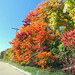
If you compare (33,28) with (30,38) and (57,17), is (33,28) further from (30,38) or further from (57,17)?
(57,17)

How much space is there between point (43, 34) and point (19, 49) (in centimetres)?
490

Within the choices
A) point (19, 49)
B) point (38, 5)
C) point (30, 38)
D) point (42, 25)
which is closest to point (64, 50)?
point (42, 25)

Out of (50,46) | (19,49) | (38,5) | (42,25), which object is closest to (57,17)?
(42,25)

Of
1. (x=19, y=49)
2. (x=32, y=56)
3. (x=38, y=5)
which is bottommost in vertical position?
(x=32, y=56)

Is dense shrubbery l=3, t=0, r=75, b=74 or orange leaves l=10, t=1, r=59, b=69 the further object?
orange leaves l=10, t=1, r=59, b=69

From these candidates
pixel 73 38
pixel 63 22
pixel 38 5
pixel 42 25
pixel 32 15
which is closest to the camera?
pixel 73 38

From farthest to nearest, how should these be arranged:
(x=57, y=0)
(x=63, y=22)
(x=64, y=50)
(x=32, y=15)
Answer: (x=32, y=15) → (x=57, y=0) → (x=63, y=22) → (x=64, y=50)

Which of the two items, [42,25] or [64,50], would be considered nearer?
[64,50]

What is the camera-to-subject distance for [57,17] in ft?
30.9

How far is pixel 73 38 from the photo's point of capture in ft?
13.9

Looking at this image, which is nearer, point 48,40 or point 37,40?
point 37,40

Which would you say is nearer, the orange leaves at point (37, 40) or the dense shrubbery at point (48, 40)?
the dense shrubbery at point (48, 40)

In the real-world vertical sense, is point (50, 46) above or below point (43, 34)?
below

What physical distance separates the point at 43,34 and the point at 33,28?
1.29 m
